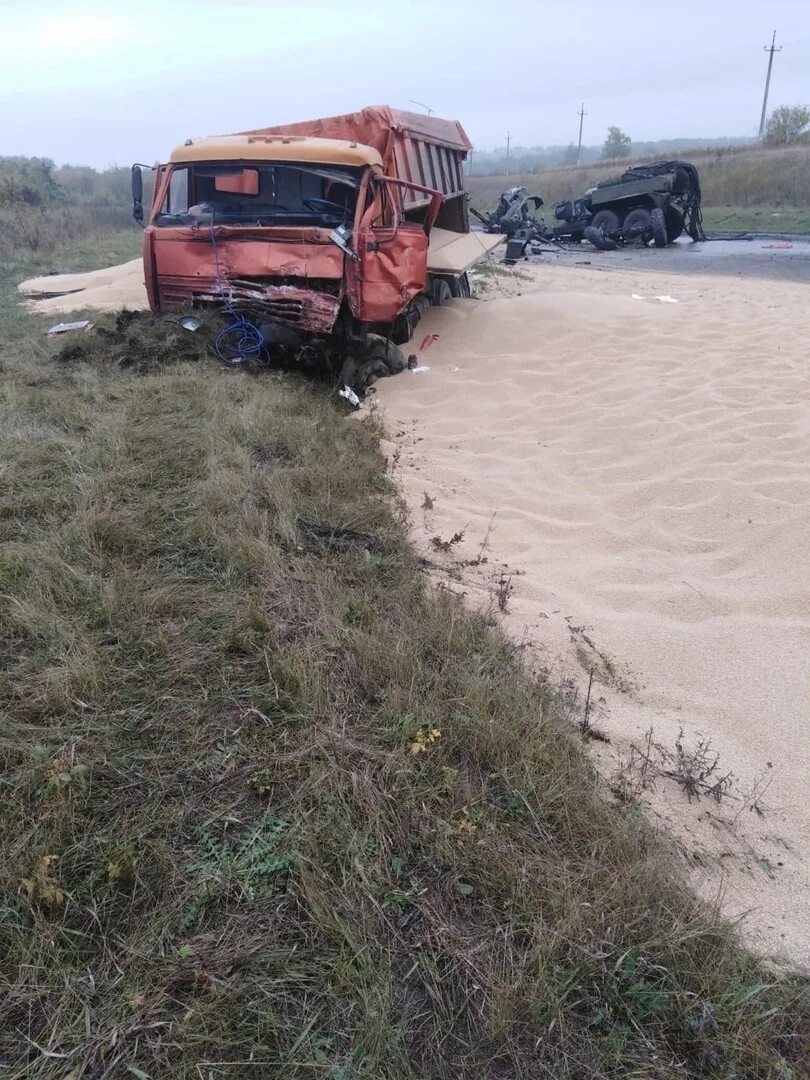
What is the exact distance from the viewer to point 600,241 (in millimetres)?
20609

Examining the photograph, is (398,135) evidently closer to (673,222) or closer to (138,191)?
(138,191)

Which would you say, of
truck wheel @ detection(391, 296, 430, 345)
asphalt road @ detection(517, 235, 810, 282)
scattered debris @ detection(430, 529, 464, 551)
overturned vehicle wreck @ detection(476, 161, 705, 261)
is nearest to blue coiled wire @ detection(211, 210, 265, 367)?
truck wheel @ detection(391, 296, 430, 345)

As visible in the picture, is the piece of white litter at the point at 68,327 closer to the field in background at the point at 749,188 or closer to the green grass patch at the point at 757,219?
the green grass patch at the point at 757,219

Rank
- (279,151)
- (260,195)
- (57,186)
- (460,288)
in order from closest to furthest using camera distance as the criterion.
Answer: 1. (279,151)
2. (260,195)
3. (460,288)
4. (57,186)

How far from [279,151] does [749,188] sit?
29640 mm

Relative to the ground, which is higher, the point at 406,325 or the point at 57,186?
the point at 57,186

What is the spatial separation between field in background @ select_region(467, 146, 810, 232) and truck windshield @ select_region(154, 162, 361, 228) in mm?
21587

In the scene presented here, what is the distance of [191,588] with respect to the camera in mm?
3174

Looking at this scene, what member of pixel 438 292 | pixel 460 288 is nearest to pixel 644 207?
pixel 460 288

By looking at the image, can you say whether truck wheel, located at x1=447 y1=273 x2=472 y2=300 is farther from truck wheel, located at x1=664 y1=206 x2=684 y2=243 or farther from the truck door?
truck wheel, located at x1=664 y1=206 x2=684 y2=243

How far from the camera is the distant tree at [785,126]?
40306 mm

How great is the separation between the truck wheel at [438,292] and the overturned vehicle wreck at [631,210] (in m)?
10.9

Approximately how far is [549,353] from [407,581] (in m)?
5.49

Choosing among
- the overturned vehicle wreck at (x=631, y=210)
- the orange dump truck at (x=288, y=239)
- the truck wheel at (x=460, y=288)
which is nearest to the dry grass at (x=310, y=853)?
the orange dump truck at (x=288, y=239)
